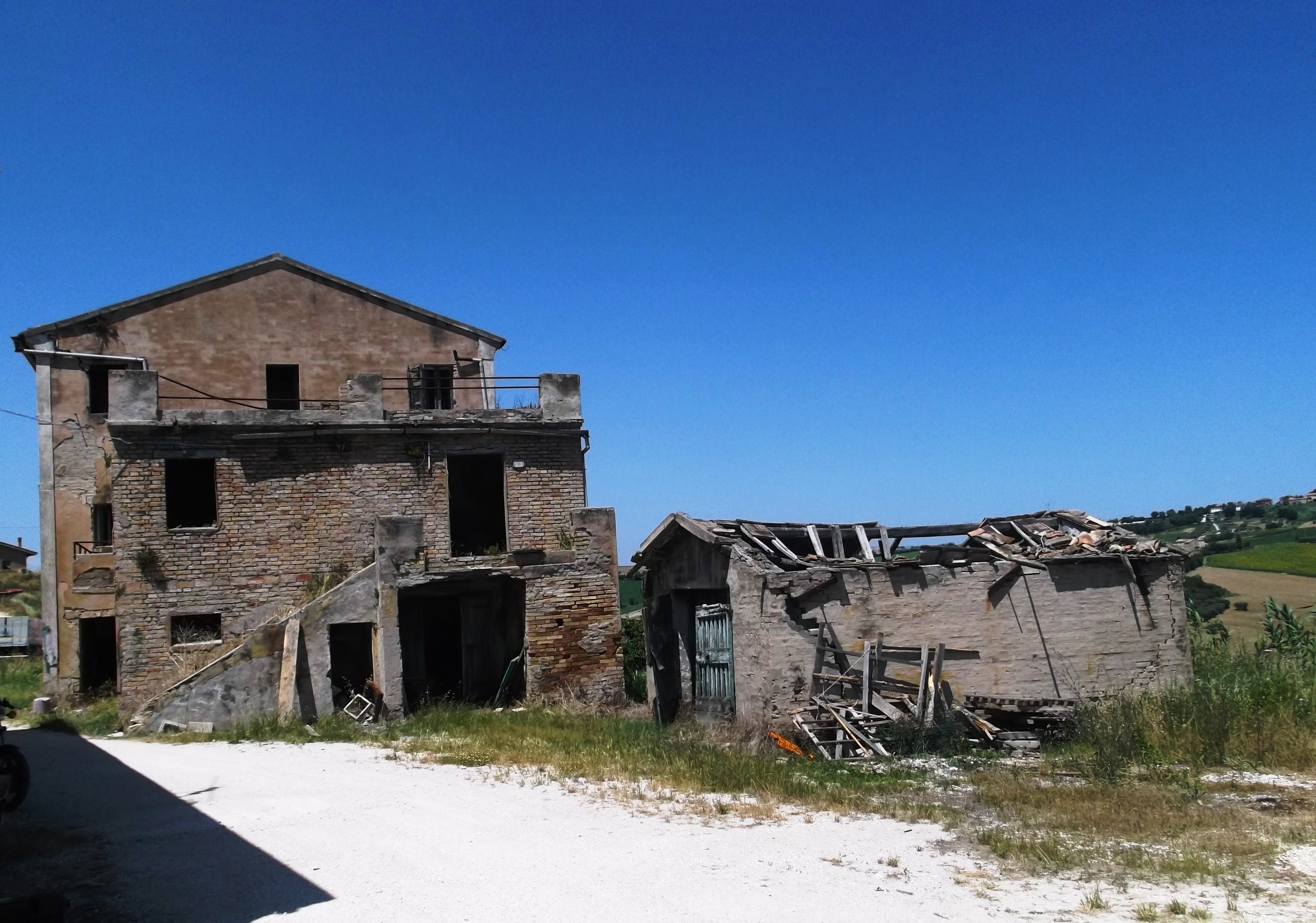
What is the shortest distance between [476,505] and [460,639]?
3.94 metres

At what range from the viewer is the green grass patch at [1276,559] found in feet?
115

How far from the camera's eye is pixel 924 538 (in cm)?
1560

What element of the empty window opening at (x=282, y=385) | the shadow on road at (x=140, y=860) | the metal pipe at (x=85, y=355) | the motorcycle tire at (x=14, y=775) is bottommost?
the shadow on road at (x=140, y=860)

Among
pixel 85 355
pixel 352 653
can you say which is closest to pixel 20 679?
pixel 85 355

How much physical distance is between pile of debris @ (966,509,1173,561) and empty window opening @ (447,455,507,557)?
39.3 ft

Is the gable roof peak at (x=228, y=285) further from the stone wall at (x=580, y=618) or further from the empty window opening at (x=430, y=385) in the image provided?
the stone wall at (x=580, y=618)

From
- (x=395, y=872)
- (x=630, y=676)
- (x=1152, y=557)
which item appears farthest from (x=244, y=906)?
(x=630, y=676)

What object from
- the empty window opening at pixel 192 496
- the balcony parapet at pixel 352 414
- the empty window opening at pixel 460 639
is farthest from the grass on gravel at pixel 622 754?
the empty window opening at pixel 192 496

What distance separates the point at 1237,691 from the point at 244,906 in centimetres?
1220

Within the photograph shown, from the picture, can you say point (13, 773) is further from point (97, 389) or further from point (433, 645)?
point (97, 389)

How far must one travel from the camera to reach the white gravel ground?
6.51 metres

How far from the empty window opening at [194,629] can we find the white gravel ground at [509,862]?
791 cm

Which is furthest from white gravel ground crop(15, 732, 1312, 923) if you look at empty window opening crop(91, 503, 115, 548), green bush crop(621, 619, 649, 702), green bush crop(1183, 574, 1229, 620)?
green bush crop(1183, 574, 1229, 620)

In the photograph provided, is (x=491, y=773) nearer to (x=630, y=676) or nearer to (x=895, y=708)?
(x=895, y=708)
